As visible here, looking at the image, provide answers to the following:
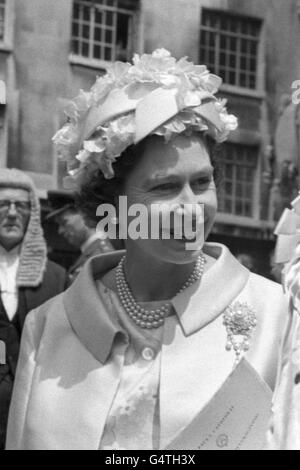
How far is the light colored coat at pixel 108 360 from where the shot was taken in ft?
7.70

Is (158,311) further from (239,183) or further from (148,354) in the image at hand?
(239,183)

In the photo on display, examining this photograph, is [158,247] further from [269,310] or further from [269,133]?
[269,133]

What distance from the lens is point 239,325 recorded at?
241 centimetres

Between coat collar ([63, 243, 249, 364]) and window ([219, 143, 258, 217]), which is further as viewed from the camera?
window ([219, 143, 258, 217])

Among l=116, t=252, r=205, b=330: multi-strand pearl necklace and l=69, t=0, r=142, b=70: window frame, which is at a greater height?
l=69, t=0, r=142, b=70: window frame

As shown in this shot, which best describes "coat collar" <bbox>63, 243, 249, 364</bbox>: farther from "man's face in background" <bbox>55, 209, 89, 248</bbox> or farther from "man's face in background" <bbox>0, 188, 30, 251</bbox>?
"man's face in background" <bbox>55, 209, 89, 248</bbox>

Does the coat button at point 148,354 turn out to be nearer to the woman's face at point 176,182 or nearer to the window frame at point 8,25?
the woman's face at point 176,182

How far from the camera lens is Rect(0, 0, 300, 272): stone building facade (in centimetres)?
555

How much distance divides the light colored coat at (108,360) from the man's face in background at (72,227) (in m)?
2.05

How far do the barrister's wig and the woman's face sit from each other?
1563mm

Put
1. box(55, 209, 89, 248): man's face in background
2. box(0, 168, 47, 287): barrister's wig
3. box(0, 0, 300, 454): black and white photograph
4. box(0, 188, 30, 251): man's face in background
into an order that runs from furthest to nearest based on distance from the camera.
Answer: box(55, 209, 89, 248): man's face in background
box(0, 188, 30, 251): man's face in background
box(0, 168, 47, 287): barrister's wig
box(0, 0, 300, 454): black and white photograph

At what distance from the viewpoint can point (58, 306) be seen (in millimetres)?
2668

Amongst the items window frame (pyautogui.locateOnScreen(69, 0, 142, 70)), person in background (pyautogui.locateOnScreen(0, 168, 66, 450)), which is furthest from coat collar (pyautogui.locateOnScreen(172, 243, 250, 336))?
window frame (pyautogui.locateOnScreen(69, 0, 142, 70))

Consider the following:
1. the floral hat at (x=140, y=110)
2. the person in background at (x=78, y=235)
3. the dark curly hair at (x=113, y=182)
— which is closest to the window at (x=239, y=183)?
the person in background at (x=78, y=235)
